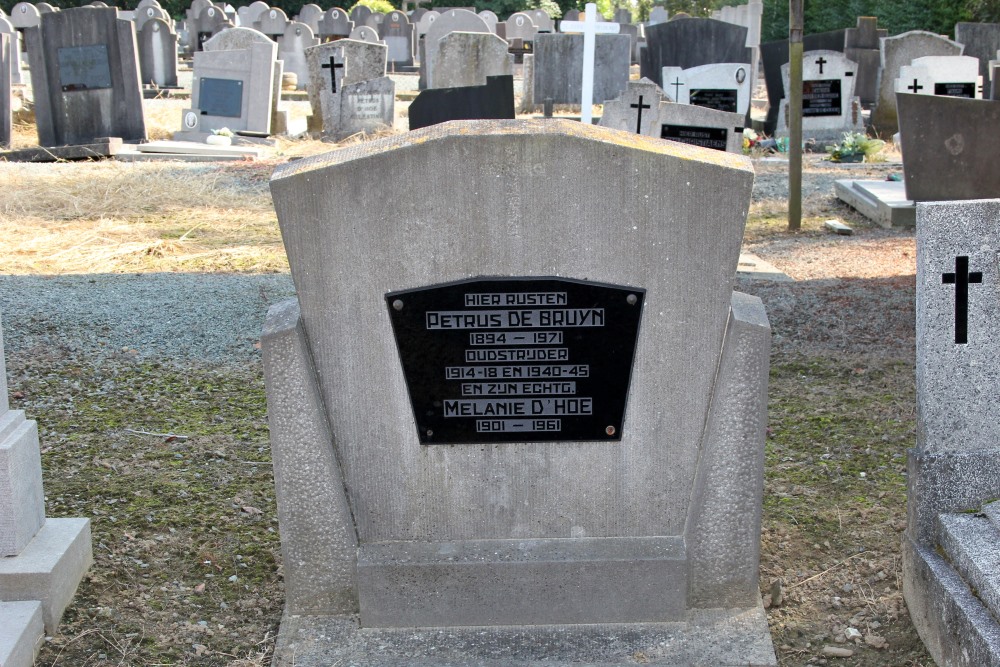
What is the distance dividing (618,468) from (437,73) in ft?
50.8

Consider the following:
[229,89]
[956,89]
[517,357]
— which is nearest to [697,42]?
[956,89]

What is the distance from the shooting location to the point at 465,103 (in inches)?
369

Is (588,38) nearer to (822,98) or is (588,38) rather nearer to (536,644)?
(822,98)

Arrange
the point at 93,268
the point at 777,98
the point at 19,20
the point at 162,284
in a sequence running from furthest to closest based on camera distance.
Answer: the point at 19,20 → the point at 777,98 → the point at 93,268 → the point at 162,284

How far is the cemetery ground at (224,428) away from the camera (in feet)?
11.2

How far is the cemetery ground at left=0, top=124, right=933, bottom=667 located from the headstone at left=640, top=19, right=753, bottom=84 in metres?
9.21

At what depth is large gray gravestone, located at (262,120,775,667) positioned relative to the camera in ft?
9.98

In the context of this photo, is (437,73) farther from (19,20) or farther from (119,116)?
(19,20)

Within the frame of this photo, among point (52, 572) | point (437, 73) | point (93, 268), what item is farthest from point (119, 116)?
point (52, 572)

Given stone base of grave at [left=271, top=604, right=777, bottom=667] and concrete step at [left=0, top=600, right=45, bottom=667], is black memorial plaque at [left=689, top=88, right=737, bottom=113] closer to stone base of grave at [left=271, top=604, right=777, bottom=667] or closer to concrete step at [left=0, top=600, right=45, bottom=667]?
stone base of grave at [left=271, top=604, right=777, bottom=667]

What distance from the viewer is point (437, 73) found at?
1794cm

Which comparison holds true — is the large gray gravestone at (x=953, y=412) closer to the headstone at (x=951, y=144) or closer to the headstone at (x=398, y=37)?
the headstone at (x=951, y=144)

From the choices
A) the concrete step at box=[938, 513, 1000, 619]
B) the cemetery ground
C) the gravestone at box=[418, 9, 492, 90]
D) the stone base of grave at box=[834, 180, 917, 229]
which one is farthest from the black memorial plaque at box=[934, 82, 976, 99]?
the concrete step at box=[938, 513, 1000, 619]

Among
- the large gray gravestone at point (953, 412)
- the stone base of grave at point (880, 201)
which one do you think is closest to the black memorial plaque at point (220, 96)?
the stone base of grave at point (880, 201)
